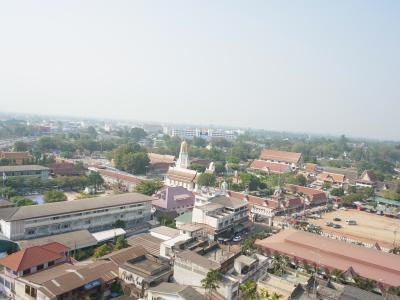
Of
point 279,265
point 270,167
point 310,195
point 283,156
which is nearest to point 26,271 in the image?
point 279,265

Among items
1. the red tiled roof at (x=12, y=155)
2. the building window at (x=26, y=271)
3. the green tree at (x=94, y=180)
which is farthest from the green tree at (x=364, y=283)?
the red tiled roof at (x=12, y=155)

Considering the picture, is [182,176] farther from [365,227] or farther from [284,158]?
[284,158]

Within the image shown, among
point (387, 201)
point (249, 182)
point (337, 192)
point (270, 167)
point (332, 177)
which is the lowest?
point (387, 201)

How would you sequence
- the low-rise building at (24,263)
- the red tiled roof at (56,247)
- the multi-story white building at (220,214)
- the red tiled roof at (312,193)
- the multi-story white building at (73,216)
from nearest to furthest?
the low-rise building at (24,263) < the red tiled roof at (56,247) < the multi-story white building at (73,216) < the multi-story white building at (220,214) < the red tiled roof at (312,193)

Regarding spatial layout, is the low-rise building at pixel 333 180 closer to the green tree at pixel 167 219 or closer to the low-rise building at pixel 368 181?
the low-rise building at pixel 368 181

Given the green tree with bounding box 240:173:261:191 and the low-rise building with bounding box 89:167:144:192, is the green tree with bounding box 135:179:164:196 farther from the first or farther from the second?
the green tree with bounding box 240:173:261:191

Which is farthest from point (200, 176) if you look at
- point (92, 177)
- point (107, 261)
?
point (107, 261)

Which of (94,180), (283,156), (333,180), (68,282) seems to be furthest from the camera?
(283,156)

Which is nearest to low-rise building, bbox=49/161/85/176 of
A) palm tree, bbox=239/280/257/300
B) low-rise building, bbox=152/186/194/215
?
low-rise building, bbox=152/186/194/215
